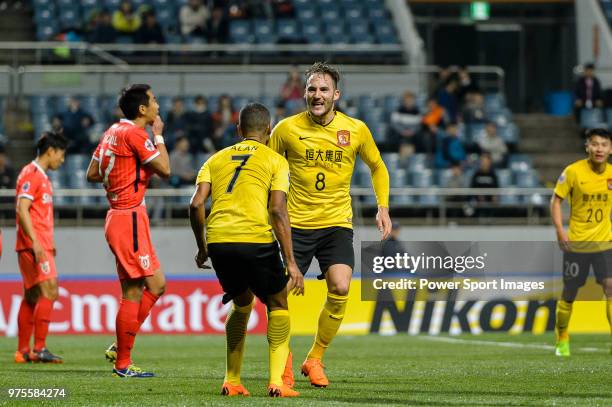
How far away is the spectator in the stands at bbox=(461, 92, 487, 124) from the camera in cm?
2519

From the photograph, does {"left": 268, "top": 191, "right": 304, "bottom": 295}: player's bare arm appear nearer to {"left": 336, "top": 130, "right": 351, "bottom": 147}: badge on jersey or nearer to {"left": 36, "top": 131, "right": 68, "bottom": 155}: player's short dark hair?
{"left": 336, "top": 130, "right": 351, "bottom": 147}: badge on jersey

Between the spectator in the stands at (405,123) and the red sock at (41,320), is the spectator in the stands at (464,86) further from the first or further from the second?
the red sock at (41,320)

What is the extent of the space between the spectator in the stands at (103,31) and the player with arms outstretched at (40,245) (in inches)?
560

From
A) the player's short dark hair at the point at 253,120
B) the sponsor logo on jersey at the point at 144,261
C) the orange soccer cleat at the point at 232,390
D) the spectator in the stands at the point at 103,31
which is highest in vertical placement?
the spectator in the stands at the point at 103,31

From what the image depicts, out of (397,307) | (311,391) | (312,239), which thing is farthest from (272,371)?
(397,307)

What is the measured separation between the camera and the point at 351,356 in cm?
1406

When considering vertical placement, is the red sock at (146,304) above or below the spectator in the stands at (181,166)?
above

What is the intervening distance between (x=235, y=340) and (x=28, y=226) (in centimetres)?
419

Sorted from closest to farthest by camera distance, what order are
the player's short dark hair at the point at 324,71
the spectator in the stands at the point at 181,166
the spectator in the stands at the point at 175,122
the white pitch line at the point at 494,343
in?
1. the player's short dark hair at the point at 324,71
2. the white pitch line at the point at 494,343
3. the spectator in the stands at the point at 181,166
4. the spectator in the stands at the point at 175,122

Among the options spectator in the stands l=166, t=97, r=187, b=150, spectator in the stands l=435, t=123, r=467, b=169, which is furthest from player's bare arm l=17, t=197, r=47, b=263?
spectator in the stands l=435, t=123, r=467, b=169

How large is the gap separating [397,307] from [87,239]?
574 centimetres

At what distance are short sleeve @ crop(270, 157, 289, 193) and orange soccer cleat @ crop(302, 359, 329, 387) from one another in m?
1.77

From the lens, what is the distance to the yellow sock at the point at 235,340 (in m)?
8.78

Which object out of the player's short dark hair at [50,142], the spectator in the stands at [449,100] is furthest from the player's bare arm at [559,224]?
the spectator in the stands at [449,100]
